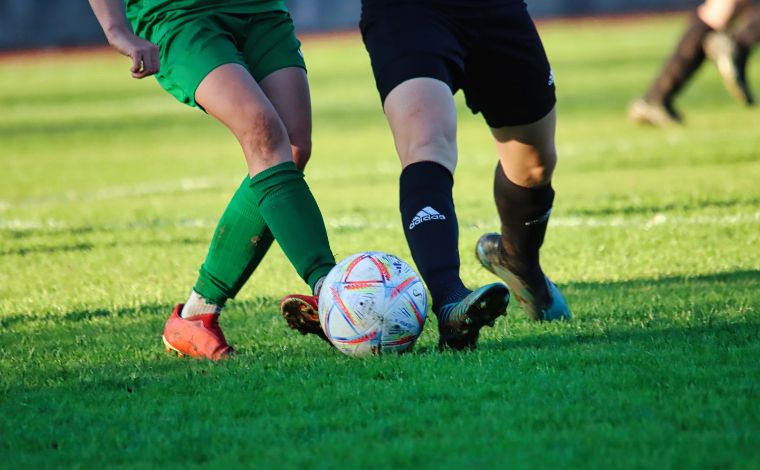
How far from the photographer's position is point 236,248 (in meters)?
4.44

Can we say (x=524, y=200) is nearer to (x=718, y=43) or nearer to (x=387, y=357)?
(x=387, y=357)

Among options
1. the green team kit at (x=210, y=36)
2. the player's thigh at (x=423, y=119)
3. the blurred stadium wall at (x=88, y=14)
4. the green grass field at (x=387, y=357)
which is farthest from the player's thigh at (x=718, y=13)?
the blurred stadium wall at (x=88, y=14)

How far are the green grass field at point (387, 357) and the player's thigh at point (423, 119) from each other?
643 millimetres

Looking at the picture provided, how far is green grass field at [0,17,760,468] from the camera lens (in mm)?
3166

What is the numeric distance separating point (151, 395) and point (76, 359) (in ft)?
2.32

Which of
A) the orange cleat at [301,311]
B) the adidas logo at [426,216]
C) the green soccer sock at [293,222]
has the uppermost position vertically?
the adidas logo at [426,216]

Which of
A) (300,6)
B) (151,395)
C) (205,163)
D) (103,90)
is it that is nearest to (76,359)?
(151,395)

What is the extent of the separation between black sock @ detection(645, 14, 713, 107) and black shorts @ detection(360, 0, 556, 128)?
6952 millimetres

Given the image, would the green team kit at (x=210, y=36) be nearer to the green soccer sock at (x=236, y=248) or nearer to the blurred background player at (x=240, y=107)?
the blurred background player at (x=240, y=107)

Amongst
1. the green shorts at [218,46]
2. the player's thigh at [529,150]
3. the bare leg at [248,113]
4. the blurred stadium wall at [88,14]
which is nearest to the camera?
the bare leg at [248,113]

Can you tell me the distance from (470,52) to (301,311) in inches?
42.0

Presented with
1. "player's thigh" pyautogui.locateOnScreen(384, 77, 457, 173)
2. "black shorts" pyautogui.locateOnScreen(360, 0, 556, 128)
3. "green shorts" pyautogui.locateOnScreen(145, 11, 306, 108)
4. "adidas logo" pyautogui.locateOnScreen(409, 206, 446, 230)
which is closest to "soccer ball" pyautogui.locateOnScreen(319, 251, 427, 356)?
"adidas logo" pyautogui.locateOnScreen(409, 206, 446, 230)

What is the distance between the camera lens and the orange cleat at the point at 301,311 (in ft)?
13.4

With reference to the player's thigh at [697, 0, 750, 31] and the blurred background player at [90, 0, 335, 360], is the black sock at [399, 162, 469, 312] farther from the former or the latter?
the player's thigh at [697, 0, 750, 31]
